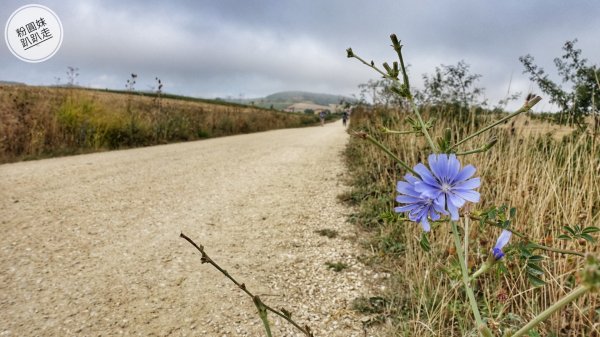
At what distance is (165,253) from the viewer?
2863 millimetres

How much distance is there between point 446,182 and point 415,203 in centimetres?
9

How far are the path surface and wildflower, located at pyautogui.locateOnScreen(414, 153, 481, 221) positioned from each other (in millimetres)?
1519

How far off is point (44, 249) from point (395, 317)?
267 cm

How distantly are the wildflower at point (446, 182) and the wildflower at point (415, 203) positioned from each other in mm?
38

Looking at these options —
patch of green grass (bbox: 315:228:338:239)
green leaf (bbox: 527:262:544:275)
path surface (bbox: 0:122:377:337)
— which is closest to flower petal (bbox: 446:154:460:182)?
green leaf (bbox: 527:262:544:275)

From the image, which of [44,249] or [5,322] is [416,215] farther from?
[44,249]

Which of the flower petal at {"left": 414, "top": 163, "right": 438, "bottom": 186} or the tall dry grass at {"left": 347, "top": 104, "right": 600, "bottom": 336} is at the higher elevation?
the flower petal at {"left": 414, "top": 163, "right": 438, "bottom": 186}

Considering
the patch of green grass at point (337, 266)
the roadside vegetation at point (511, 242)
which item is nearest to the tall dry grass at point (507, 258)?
the roadside vegetation at point (511, 242)

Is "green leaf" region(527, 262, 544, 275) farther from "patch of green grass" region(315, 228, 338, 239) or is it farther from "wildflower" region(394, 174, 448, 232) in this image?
"patch of green grass" region(315, 228, 338, 239)

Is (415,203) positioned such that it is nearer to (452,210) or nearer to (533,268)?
(452,210)

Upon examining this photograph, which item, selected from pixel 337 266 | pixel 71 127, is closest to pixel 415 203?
pixel 337 266

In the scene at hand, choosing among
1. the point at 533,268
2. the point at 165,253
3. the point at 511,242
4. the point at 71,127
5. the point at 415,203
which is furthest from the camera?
the point at 71,127

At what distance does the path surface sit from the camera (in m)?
2.08

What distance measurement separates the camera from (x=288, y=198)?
14.7ft
